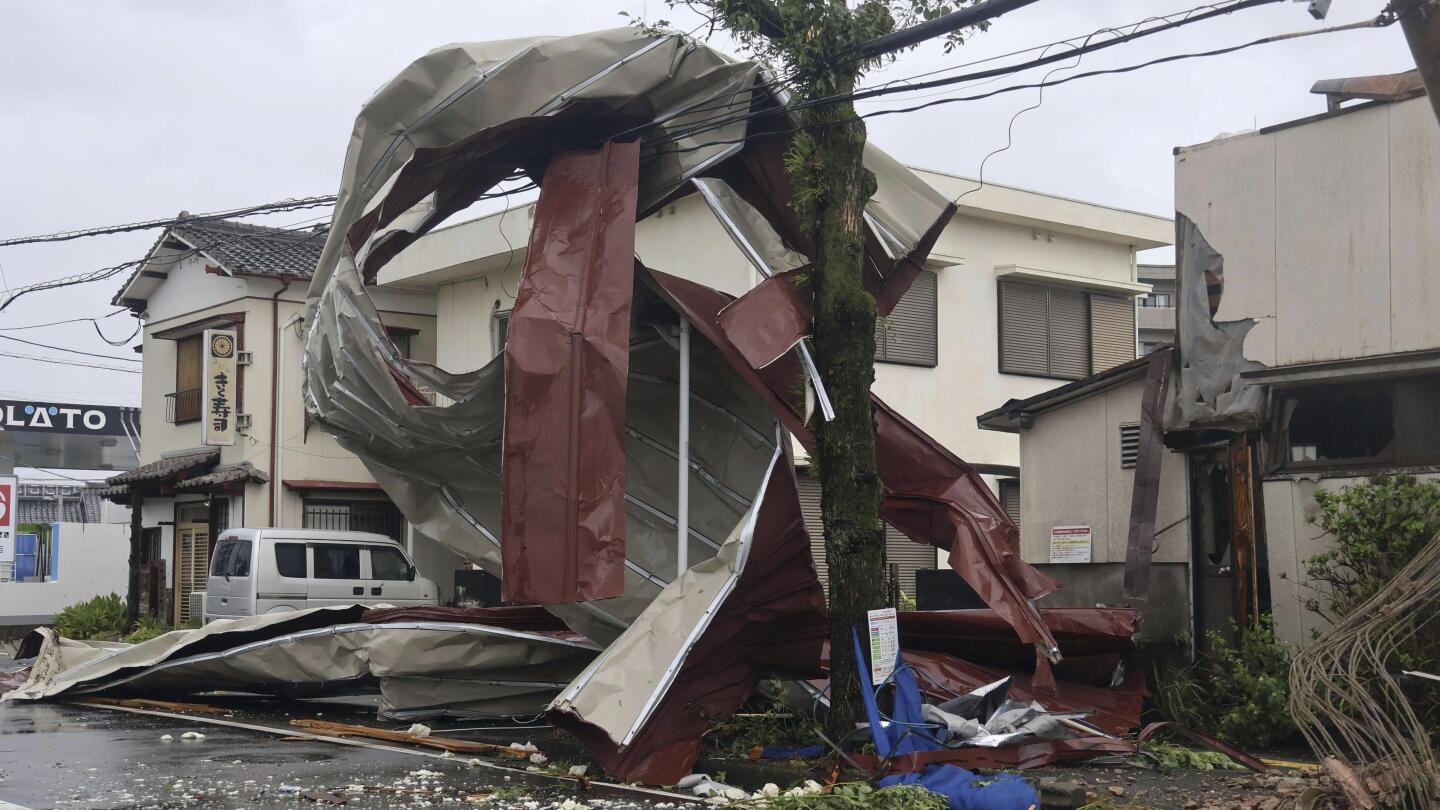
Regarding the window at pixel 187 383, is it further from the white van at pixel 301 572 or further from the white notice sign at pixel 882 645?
the white notice sign at pixel 882 645

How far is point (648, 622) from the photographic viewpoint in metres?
9.48

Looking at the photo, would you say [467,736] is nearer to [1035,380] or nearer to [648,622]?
[648,622]

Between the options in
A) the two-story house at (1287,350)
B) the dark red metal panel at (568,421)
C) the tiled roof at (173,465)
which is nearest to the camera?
the dark red metal panel at (568,421)

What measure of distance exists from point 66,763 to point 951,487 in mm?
6978

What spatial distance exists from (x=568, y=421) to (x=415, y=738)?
3.39 metres

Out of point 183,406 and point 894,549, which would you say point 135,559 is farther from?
point 894,549

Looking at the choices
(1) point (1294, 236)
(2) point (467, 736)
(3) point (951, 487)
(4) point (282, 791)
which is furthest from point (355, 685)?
(1) point (1294, 236)

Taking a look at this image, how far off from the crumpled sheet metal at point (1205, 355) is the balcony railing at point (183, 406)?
21512mm

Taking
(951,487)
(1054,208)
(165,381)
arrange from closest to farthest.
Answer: (951,487), (1054,208), (165,381)

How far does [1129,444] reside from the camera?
42.6ft

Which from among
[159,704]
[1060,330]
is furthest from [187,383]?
[1060,330]

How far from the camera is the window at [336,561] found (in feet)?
71.9

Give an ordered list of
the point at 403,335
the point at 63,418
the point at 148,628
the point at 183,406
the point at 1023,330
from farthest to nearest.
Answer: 1. the point at 63,418
2. the point at 183,406
3. the point at 403,335
4. the point at 148,628
5. the point at 1023,330

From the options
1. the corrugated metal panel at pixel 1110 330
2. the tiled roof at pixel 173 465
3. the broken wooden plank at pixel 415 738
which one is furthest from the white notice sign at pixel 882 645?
the tiled roof at pixel 173 465
